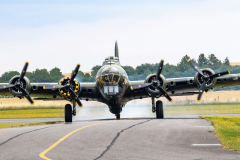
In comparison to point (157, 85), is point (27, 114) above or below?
below

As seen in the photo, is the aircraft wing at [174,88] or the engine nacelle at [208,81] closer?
the engine nacelle at [208,81]

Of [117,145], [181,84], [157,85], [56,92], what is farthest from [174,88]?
[117,145]

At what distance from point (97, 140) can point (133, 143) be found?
162 centimetres

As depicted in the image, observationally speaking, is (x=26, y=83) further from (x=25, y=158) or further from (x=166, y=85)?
(x=25, y=158)

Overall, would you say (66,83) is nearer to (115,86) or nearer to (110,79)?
(110,79)

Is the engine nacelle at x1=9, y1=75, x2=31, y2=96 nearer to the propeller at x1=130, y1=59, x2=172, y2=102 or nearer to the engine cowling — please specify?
the engine cowling

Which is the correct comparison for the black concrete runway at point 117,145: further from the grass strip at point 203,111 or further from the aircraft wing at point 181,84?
the grass strip at point 203,111

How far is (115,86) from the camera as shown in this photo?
27.3 metres

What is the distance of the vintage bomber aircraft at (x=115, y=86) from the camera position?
88.6ft

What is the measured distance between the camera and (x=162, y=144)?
1291 cm

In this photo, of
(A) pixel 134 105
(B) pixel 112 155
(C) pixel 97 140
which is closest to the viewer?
(B) pixel 112 155

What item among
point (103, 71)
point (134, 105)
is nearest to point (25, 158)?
point (103, 71)

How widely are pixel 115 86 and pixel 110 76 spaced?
3.22ft

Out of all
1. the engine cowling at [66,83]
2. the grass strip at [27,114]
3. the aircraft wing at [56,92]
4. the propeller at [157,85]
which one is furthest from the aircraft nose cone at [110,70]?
the grass strip at [27,114]
